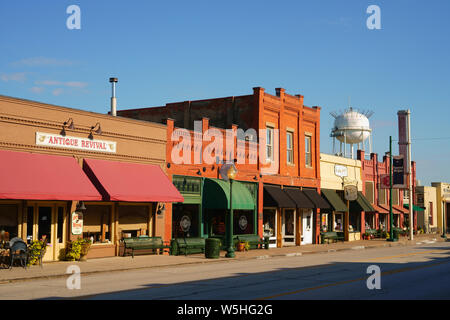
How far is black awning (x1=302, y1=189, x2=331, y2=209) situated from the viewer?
42.6m

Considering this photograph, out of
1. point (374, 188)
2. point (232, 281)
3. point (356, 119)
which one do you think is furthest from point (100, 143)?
point (356, 119)

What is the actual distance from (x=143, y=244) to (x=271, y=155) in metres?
13.4

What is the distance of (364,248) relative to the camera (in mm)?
41469

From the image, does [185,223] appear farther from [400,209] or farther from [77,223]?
[400,209]

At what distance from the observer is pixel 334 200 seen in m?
46.1

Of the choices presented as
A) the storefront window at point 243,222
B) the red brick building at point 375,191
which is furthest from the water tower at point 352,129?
the storefront window at point 243,222

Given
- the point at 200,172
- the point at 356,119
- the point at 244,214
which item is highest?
the point at 356,119

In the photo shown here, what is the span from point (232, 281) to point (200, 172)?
1422 cm

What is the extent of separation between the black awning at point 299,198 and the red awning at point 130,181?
42.7 feet

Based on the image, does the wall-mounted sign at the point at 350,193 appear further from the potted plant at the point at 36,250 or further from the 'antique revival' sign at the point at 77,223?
the potted plant at the point at 36,250

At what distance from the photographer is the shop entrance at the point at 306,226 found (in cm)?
4294

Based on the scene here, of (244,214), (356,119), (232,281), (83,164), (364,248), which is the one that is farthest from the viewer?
(356,119)
